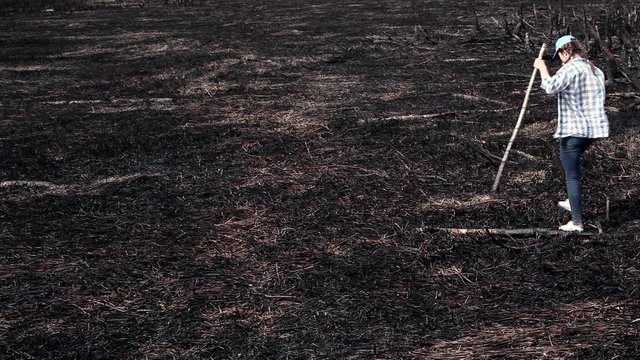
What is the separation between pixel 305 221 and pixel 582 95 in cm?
295

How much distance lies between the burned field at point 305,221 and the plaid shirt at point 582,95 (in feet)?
3.28

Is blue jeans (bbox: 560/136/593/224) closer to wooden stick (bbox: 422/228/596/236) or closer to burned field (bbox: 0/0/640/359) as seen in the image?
wooden stick (bbox: 422/228/596/236)

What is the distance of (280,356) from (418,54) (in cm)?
1368

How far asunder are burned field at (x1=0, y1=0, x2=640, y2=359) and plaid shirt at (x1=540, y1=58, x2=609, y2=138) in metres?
1.00

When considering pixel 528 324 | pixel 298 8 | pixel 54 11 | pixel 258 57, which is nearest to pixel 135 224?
pixel 528 324

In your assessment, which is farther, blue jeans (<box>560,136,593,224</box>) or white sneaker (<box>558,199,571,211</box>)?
white sneaker (<box>558,199,571,211</box>)

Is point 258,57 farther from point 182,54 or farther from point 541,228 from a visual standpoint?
point 541,228

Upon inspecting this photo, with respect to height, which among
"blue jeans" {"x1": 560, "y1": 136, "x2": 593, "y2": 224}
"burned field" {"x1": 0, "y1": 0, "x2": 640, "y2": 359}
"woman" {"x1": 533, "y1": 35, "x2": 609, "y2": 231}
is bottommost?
"burned field" {"x1": 0, "y1": 0, "x2": 640, "y2": 359}

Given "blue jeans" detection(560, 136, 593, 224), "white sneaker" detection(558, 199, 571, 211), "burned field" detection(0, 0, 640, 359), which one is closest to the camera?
"burned field" detection(0, 0, 640, 359)

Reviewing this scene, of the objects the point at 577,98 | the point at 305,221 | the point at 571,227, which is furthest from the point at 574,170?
the point at 305,221

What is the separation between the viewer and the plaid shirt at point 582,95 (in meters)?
6.11

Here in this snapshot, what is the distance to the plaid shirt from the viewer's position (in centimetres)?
611

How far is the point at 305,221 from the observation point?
22.8ft

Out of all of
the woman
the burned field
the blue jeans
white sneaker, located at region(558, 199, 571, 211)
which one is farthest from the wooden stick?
white sneaker, located at region(558, 199, 571, 211)
